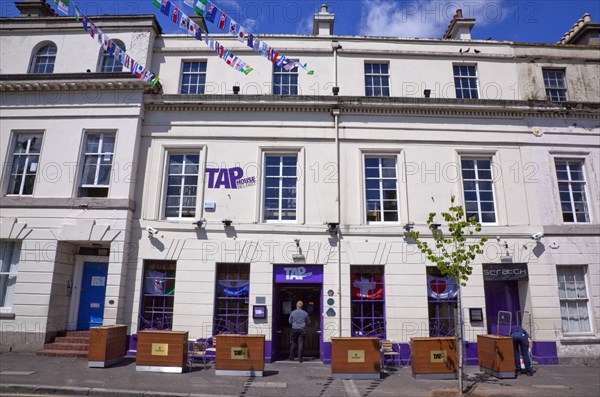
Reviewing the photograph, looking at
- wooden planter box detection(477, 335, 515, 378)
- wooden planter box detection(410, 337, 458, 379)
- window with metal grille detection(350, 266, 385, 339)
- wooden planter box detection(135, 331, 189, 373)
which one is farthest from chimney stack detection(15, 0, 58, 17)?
wooden planter box detection(477, 335, 515, 378)

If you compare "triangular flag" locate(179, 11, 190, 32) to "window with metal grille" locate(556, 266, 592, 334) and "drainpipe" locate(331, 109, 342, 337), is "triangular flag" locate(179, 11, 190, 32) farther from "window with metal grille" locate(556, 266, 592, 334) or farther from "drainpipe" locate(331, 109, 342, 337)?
"window with metal grille" locate(556, 266, 592, 334)

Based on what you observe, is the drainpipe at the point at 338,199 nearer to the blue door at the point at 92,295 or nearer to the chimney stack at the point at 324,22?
the chimney stack at the point at 324,22

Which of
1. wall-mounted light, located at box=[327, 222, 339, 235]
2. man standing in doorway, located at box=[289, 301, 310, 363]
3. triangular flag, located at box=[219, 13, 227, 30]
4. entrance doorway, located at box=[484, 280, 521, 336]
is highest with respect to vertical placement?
triangular flag, located at box=[219, 13, 227, 30]

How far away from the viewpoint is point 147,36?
14.8 metres

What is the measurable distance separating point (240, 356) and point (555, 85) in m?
15.2

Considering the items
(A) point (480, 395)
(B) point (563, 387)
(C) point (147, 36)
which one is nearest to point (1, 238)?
(C) point (147, 36)

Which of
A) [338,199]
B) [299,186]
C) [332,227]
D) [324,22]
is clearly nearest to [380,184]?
[338,199]

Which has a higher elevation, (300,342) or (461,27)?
(461,27)

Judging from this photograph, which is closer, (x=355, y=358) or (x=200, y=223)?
(x=355, y=358)

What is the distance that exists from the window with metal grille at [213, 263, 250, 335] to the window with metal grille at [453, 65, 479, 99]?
10.4 meters

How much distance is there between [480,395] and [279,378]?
16.1 feet

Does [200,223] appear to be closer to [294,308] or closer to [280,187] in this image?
[280,187]

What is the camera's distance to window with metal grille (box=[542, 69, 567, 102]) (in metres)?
15.1

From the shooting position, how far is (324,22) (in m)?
15.8
